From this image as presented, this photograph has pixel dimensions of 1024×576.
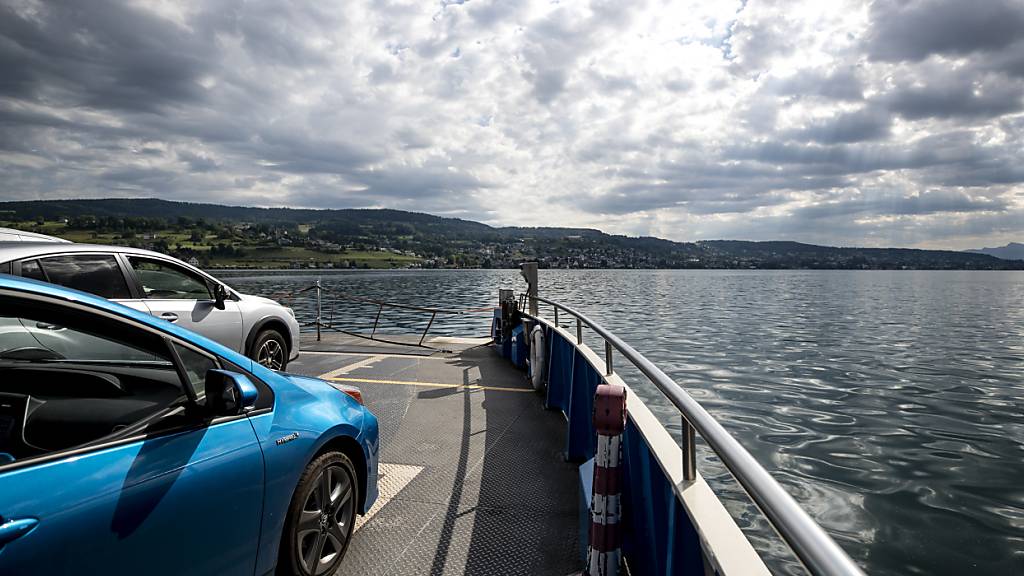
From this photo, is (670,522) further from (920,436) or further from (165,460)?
(920,436)

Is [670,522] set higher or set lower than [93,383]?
lower

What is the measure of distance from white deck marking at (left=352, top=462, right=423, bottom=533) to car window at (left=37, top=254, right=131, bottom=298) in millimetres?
3376

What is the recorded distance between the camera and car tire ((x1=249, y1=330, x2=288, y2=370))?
7284 mm

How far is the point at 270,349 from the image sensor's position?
7648 millimetres

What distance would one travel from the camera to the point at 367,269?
121 meters

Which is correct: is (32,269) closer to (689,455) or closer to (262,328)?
(262,328)

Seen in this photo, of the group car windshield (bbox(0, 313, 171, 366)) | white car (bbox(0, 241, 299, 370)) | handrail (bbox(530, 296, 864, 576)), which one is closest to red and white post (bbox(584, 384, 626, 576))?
handrail (bbox(530, 296, 864, 576))

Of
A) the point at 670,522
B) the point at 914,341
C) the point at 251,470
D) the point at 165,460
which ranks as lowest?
the point at 914,341

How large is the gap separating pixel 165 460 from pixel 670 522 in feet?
6.64

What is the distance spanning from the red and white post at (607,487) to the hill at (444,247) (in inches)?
3491

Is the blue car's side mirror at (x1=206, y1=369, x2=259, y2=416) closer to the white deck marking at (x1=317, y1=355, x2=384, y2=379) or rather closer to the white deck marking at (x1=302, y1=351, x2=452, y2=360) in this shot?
the white deck marking at (x1=317, y1=355, x2=384, y2=379)

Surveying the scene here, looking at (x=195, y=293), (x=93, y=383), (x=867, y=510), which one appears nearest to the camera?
(x=93, y=383)

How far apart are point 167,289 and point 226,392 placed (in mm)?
5118

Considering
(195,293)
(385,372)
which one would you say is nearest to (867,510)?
(385,372)
